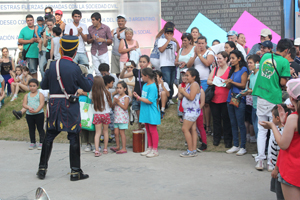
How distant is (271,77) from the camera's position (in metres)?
5.38

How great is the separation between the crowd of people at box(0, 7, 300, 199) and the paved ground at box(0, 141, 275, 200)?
0.88 ft

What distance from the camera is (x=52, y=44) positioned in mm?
8930

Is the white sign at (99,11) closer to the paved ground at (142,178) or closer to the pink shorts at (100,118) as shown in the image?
the pink shorts at (100,118)

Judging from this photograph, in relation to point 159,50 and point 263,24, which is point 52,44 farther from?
point 263,24

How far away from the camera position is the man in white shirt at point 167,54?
8172 millimetres

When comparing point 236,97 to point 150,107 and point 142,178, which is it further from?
point 142,178

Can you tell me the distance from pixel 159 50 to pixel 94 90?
2.28 metres

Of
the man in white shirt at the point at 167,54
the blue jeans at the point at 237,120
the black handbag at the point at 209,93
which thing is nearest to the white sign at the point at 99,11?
the man in white shirt at the point at 167,54

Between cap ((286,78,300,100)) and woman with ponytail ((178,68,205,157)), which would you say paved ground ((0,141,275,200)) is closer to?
woman with ponytail ((178,68,205,157))

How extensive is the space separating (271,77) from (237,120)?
3.96ft

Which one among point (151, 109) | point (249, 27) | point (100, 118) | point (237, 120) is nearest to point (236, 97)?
point (237, 120)

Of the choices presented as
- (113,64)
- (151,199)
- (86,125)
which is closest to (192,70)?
(86,125)

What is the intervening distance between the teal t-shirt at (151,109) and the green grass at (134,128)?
96 cm

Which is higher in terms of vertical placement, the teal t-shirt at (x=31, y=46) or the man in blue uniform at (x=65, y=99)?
the teal t-shirt at (x=31, y=46)
